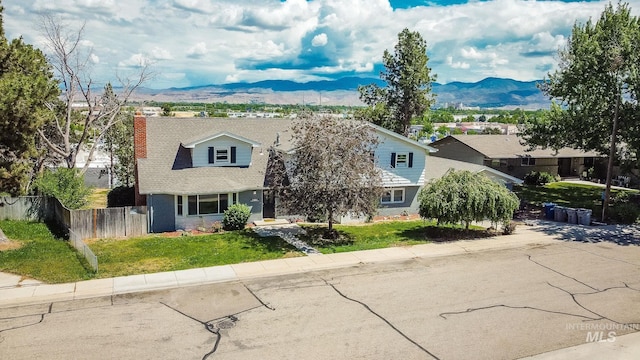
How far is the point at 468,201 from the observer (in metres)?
24.8

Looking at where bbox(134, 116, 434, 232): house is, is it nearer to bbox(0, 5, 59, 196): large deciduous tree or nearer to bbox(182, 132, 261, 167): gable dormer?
bbox(182, 132, 261, 167): gable dormer

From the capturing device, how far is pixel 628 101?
102 ft

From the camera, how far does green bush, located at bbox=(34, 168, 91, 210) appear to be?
27344 mm

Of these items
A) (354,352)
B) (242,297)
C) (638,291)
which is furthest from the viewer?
(638,291)

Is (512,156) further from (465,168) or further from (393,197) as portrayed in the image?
(393,197)

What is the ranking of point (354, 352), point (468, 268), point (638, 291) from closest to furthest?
point (354, 352), point (638, 291), point (468, 268)

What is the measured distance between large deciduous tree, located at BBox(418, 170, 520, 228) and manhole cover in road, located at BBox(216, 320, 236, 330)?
45.8ft

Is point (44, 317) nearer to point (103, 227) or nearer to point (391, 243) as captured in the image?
point (103, 227)

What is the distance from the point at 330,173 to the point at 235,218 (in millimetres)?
7006

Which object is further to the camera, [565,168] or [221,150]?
[565,168]

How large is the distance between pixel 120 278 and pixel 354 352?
33.1ft

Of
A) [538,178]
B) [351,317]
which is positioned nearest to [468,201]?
[351,317]

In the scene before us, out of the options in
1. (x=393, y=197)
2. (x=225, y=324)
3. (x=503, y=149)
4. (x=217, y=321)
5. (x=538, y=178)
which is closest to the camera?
(x=225, y=324)

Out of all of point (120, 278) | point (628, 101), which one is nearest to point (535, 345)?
point (120, 278)
